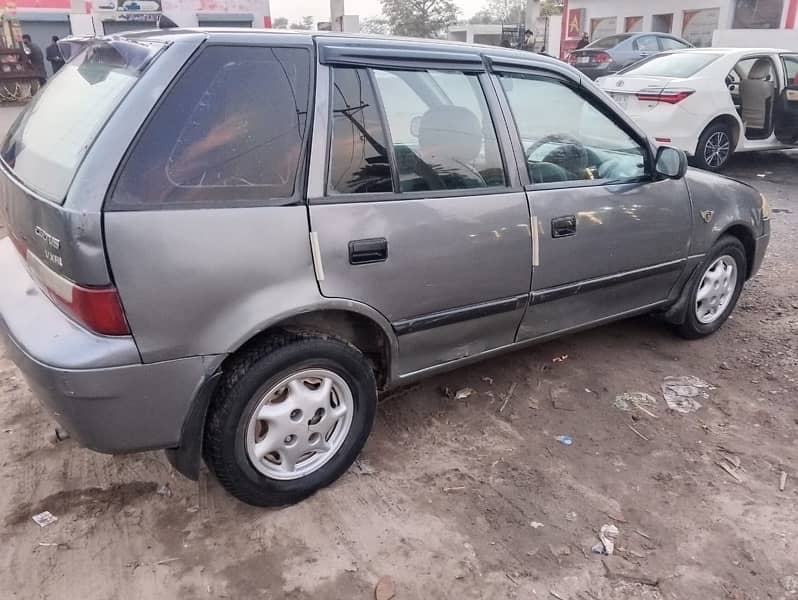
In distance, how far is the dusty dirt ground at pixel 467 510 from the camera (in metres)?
2.38

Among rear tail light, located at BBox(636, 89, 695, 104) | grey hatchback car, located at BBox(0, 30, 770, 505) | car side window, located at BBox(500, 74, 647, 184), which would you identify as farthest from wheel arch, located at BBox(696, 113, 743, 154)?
grey hatchback car, located at BBox(0, 30, 770, 505)

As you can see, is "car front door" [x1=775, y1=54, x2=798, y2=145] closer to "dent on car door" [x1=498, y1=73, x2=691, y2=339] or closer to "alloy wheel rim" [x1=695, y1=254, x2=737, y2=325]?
"alloy wheel rim" [x1=695, y1=254, x2=737, y2=325]

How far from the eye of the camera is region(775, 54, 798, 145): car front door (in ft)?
27.8

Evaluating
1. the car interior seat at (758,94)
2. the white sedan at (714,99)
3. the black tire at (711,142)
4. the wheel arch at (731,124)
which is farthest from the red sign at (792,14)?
the black tire at (711,142)

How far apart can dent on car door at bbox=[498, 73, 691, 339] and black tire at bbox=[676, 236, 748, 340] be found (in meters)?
0.30

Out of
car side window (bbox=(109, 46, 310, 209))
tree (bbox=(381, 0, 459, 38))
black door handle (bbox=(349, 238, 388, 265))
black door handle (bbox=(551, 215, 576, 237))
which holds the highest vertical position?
tree (bbox=(381, 0, 459, 38))

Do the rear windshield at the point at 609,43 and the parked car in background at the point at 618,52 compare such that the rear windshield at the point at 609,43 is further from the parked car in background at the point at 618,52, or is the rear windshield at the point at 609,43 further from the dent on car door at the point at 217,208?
the dent on car door at the point at 217,208

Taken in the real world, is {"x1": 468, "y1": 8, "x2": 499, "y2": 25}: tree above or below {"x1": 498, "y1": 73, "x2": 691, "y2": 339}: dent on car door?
above

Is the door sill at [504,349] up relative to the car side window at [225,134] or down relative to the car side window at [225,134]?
down

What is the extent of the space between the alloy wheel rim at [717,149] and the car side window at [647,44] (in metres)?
8.31

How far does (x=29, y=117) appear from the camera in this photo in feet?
9.18

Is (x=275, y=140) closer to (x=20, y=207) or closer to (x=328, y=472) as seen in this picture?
(x=20, y=207)

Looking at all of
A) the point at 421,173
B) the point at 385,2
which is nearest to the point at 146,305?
the point at 421,173

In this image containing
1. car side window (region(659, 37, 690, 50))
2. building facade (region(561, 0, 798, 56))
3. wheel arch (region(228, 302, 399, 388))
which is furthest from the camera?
building facade (region(561, 0, 798, 56))
